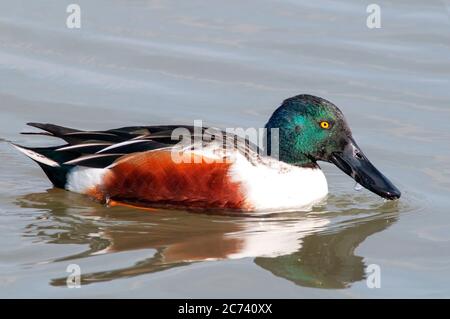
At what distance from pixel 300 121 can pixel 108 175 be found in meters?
1.36

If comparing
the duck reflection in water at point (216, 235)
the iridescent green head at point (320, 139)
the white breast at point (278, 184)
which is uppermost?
the iridescent green head at point (320, 139)

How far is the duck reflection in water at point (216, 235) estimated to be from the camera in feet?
21.2

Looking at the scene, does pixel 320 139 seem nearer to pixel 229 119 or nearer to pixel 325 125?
pixel 325 125

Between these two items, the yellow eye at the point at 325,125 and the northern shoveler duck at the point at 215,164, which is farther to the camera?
the yellow eye at the point at 325,125

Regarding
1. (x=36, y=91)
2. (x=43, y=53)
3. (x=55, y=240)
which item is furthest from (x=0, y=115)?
(x=55, y=240)

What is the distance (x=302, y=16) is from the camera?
1152 cm

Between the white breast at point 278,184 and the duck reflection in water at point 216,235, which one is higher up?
the white breast at point 278,184

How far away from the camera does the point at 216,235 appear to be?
7.06m

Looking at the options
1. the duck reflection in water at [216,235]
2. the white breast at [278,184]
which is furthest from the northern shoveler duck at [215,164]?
the duck reflection in water at [216,235]

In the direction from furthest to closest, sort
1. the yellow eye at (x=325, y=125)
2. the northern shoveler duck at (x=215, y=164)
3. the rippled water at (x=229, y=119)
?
the yellow eye at (x=325, y=125) < the northern shoveler duck at (x=215, y=164) < the rippled water at (x=229, y=119)

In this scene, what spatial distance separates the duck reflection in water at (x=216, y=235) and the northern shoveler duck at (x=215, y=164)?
11 centimetres

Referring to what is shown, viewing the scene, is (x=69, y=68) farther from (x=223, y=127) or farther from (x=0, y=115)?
(x=223, y=127)

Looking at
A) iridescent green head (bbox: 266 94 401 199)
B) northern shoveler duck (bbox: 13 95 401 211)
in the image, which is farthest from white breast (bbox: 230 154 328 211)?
iridescent green head (bbox: 266 94 401 199)

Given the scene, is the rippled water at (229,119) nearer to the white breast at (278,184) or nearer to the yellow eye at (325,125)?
the white breast at (278,184)
